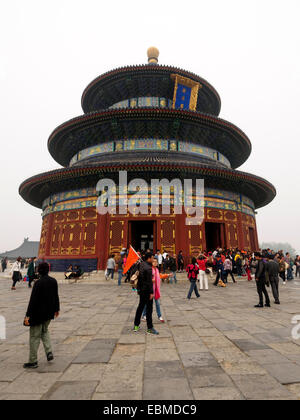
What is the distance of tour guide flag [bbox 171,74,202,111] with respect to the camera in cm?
1950

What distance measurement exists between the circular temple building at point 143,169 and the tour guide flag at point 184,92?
76 millimetres

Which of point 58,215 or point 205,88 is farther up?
point 205,88

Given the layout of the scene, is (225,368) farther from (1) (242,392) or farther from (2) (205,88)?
(2) (205,88)

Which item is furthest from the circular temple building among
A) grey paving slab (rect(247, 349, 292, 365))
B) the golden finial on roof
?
grey paving slab (rect(247, 349, 292, 365))

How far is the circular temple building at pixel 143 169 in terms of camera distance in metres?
14.9

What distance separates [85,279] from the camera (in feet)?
45.1

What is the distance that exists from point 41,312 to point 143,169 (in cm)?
1135

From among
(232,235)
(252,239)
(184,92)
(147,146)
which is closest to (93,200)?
(147,146)

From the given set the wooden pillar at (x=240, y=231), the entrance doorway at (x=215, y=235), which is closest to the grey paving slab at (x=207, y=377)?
the entrance doorway at (x=215, y=235)

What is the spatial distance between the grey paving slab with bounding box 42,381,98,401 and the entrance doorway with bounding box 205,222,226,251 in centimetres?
1461

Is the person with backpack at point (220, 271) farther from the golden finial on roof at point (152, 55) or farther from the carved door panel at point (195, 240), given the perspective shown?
the golden finial on roof at point (152, 55)

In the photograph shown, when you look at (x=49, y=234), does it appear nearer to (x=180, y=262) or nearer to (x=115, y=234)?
(x=115, y=234)
